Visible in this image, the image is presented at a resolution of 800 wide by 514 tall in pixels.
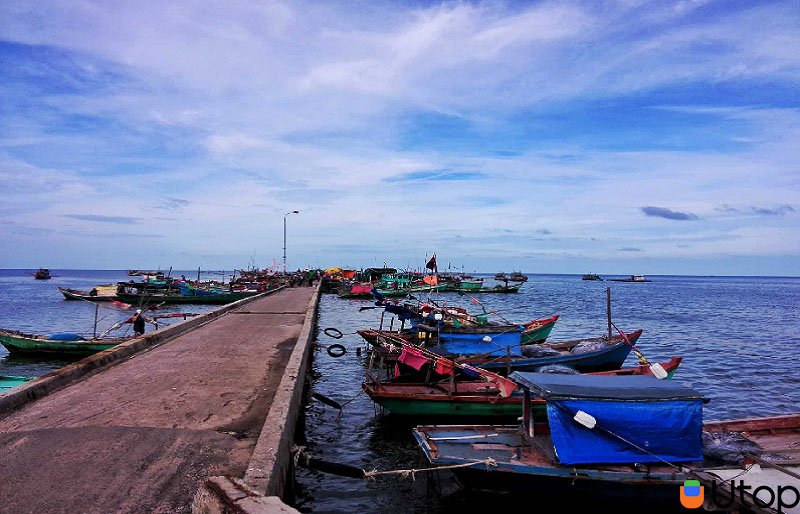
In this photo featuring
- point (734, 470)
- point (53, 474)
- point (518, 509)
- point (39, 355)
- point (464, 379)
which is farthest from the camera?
point (39, 355)

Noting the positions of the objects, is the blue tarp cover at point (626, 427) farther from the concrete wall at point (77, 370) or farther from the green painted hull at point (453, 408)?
the concrete wall at point (77, 370)

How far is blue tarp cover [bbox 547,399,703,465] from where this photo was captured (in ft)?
28.2

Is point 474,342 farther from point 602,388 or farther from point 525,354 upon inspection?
point 602,388

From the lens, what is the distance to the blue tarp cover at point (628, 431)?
28.2 feet

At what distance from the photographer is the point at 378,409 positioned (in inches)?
589

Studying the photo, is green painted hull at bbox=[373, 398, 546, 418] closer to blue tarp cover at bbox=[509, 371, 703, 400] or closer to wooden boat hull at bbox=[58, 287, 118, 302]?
blue tarp cover at bbox=[509, 371, 703, 400]

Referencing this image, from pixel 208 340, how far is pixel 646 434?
43.0 feet

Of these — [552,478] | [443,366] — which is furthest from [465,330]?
[552,478]

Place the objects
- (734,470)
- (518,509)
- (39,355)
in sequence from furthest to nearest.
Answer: (39,355) → (518,509) → (734,470)

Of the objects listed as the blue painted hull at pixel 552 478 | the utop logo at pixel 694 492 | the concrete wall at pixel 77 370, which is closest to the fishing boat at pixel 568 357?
the blue painted hull at pixel 552 478

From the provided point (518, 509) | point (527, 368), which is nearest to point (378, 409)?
point (527, 368)

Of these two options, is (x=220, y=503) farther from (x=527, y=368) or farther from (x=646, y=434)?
(x=527, y=368)

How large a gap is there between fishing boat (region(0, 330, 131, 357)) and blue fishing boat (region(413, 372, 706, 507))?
1834 centimetres

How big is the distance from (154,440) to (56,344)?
18673 mm
